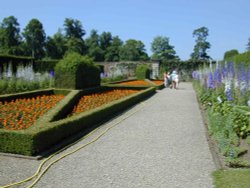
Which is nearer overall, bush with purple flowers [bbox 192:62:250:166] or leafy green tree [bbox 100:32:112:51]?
bush with purple flowers [bbox 192:62:250:166]

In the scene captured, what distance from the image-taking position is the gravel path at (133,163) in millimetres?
4270

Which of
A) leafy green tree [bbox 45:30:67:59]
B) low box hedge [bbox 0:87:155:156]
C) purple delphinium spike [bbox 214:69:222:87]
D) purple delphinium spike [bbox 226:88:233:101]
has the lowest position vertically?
low box hedge [bbox 0:87:155:156]

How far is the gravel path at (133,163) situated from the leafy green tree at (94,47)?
59435mm

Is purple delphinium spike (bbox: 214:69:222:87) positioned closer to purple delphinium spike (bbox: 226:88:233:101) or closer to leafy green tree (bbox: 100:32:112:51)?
purple delphinium spike (bbox: 226:88:233:101)

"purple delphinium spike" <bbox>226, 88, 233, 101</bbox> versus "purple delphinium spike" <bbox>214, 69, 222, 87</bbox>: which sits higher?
"purple delphinium spike" <bbox>214, 69, 222, 87</bbox>

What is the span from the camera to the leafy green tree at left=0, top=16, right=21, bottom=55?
2063 inches

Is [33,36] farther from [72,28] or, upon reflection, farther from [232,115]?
[232,115]

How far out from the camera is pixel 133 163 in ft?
16.5

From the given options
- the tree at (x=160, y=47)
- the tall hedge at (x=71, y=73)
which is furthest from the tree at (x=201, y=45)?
the tall hedge at (x=71, y=73)

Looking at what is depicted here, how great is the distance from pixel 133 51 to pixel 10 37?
25.3m

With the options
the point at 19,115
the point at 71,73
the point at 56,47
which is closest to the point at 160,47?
the point at 56,47

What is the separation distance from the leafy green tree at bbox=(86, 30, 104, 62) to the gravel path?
5944 cm

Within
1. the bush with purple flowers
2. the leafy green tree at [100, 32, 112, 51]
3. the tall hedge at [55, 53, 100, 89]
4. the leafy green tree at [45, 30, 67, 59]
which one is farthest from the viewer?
the leafy green tree at [100, 32, 112, 51]

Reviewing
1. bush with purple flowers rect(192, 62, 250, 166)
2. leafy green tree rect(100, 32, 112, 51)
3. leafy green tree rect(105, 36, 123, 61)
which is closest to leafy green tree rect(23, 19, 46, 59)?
leafy green tree rect(105, 36, 123, 61)
